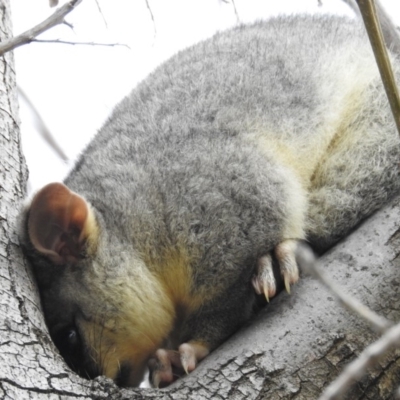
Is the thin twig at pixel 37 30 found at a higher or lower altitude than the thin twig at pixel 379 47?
lower

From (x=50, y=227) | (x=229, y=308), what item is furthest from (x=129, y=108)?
Result: (x=229, y=308)

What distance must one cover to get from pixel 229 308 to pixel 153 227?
0.54 m

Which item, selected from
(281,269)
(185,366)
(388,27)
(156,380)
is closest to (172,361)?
(156,380)

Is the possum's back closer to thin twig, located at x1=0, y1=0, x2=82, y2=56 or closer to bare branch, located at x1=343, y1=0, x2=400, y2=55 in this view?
bare branch, located at x1=343, y1=0, x2=400, y2=55

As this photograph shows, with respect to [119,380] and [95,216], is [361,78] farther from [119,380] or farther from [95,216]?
[119,380]

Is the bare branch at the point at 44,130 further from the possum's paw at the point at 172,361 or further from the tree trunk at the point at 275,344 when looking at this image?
the possum's paw at the point at 172,361

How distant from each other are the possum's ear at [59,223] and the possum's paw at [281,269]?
841 millimetres

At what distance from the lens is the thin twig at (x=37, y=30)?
2.78 meters

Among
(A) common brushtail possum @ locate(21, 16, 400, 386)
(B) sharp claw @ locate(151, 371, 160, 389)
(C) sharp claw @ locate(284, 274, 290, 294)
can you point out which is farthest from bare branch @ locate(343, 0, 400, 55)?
(B) sharp claw @ locate(151, 371, 160, 389)

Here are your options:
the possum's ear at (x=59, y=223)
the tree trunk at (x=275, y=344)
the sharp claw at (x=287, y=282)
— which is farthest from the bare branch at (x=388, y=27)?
the possum's ear at (x=59, y=223)

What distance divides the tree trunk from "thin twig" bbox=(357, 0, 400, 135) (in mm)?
900

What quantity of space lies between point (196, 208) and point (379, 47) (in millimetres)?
1454

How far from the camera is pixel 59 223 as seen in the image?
11.1 ft

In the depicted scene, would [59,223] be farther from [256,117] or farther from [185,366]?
[256,117]
